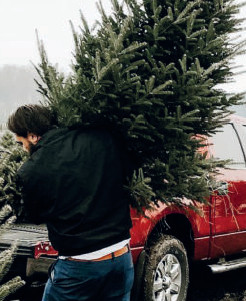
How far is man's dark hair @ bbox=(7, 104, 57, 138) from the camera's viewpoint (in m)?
2.43

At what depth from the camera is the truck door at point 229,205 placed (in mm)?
4830

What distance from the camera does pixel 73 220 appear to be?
2.24m

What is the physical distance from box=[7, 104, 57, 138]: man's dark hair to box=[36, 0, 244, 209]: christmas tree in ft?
0.38

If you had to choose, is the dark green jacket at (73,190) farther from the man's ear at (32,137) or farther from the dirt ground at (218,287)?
the dirt ground at (218,287)

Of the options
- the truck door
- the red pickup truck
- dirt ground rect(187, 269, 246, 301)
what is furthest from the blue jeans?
dirt ground rect(187, 269, 246, 301)

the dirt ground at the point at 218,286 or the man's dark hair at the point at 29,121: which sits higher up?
the man's dark hair at the point at 29,121

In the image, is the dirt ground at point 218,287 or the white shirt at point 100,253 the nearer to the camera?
the white shirt at point 100,253

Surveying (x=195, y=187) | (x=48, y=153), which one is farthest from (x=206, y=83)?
(x=48, y=153)

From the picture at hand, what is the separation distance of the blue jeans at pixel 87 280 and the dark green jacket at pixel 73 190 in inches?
4.2

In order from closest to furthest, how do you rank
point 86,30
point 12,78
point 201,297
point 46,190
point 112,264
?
1. point 46,190
2. point 112,264
3. point 86,30
4. point 201,297
5. point 12,78

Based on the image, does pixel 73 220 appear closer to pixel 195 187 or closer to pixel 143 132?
pixel 143 132

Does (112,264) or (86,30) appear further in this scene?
(86,30)

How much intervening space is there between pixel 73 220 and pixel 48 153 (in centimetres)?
37

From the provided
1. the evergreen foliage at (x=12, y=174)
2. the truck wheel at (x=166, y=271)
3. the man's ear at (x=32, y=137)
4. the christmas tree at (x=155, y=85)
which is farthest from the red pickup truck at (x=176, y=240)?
the man's ear at (x=32, y=137)
